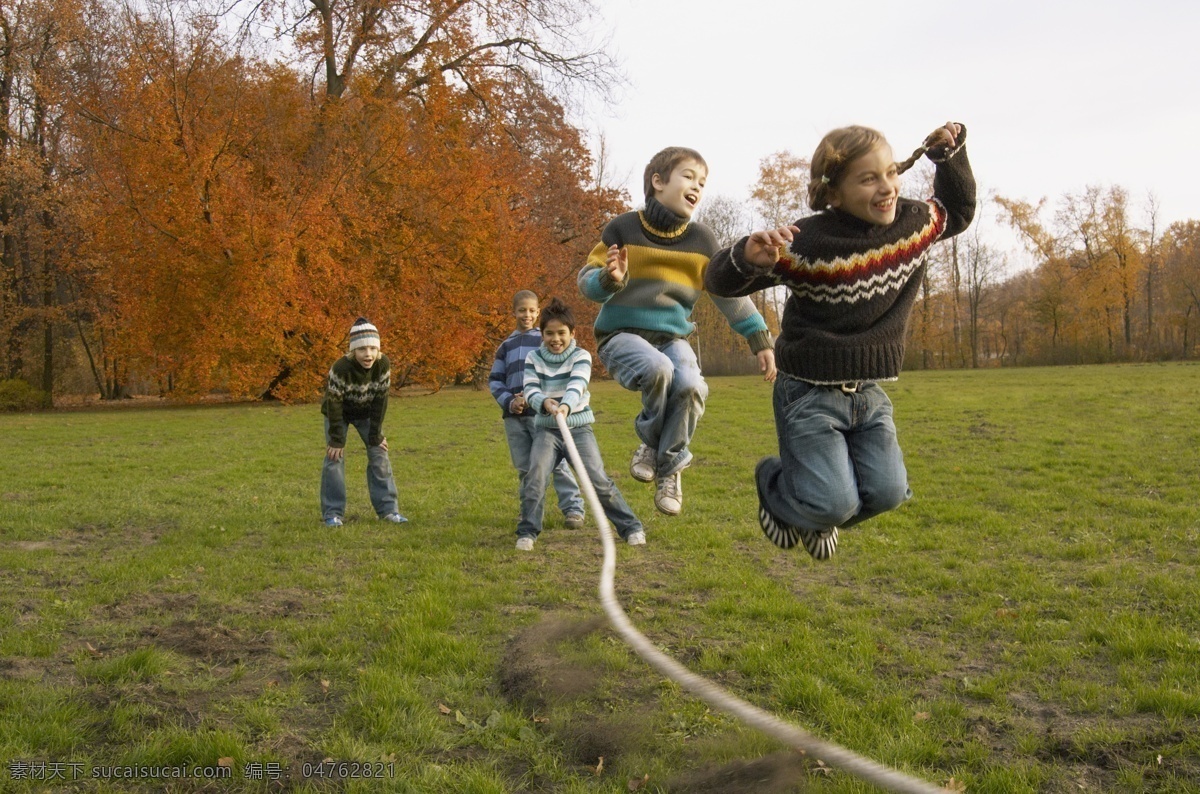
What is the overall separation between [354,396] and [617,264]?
6.05 m

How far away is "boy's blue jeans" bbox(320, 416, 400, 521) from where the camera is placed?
414 inches

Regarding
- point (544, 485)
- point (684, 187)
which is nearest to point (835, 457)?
point (684, 187)

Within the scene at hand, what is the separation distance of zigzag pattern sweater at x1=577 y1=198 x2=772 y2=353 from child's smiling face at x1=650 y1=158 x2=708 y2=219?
65 millimetres

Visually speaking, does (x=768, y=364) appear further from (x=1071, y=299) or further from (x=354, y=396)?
(x=1071, y=299)

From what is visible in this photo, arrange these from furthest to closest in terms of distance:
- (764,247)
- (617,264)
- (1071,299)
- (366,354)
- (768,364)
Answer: (1071,299)
(366,354)
(768,364)
(617,264)
(764,247)

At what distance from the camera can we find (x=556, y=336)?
347 inches

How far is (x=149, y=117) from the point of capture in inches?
1029

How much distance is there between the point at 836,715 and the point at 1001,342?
68.7 metres

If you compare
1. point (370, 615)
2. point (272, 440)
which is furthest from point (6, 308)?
point (370, 615)

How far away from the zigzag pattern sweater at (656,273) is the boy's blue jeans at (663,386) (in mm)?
109

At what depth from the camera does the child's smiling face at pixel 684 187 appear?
215 inches

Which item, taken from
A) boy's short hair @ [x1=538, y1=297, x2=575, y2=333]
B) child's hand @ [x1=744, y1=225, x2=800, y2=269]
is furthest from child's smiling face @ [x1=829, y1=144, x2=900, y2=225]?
boy's short hair @ [x1=538, y1=297, x2=575, y2=333]

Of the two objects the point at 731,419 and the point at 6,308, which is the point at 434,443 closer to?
the point at 731,419

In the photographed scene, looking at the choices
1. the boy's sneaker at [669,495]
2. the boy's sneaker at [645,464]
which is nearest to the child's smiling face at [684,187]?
the boy's sneaker at [645,464]
